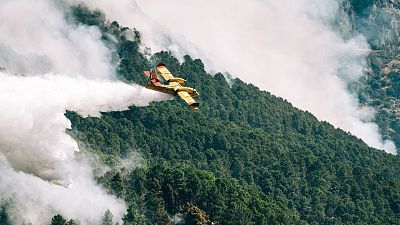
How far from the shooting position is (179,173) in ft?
619

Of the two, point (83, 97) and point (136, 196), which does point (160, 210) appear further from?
point (83, 97)

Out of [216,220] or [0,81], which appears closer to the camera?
[0,81]

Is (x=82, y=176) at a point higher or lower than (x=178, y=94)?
lower

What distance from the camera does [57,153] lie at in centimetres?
13512

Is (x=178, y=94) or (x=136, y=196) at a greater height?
(x=178, y=94)

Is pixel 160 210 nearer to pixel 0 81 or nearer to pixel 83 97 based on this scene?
pixel 83 97

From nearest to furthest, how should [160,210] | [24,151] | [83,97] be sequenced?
[24,151]
[83,97]
[160,210]

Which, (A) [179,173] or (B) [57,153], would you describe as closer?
(B) [57,153]

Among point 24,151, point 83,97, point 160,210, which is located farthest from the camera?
point 160,210

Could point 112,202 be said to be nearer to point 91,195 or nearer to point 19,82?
point 91,195

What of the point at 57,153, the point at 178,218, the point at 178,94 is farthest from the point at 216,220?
the point at 57,153

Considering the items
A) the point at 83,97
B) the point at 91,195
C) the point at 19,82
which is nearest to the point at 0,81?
the point at 19,82

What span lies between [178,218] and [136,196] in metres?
7.56

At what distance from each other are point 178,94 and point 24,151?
97.5ft
